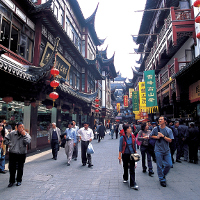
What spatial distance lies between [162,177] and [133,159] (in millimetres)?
922

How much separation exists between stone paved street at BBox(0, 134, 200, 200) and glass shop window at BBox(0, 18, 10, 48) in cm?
548

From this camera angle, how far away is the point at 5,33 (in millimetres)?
8117

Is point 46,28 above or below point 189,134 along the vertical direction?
above

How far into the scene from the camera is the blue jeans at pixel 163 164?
461 centimetres

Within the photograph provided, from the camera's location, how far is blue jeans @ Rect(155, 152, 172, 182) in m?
4.61

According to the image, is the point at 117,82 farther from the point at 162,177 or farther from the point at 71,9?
the point at 162,177

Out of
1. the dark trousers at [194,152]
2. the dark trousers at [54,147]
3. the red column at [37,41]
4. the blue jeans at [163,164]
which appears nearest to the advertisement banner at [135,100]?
the red column at [37,41]

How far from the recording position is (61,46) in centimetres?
1406

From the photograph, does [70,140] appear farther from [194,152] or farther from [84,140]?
[194,152]

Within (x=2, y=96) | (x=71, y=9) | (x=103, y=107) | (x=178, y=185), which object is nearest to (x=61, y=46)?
(x=71, y=9)

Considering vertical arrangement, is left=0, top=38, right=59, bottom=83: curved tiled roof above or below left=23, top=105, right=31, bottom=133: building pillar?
above

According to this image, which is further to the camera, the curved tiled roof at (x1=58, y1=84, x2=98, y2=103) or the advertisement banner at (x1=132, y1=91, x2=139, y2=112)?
the advertisement banner at (x1=132, y1=91, x2=139, y2=112)

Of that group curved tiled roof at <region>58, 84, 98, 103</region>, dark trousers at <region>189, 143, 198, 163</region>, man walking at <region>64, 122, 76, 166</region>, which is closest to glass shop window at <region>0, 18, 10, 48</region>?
curved tiled roof at <region>58, 84, 98, 103</region>

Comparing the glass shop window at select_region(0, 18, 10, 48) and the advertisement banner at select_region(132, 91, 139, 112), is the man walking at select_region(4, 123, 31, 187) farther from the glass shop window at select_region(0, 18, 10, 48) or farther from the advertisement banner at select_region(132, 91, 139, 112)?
the advertisement banner at select_region(132, 91, 139, 112)
